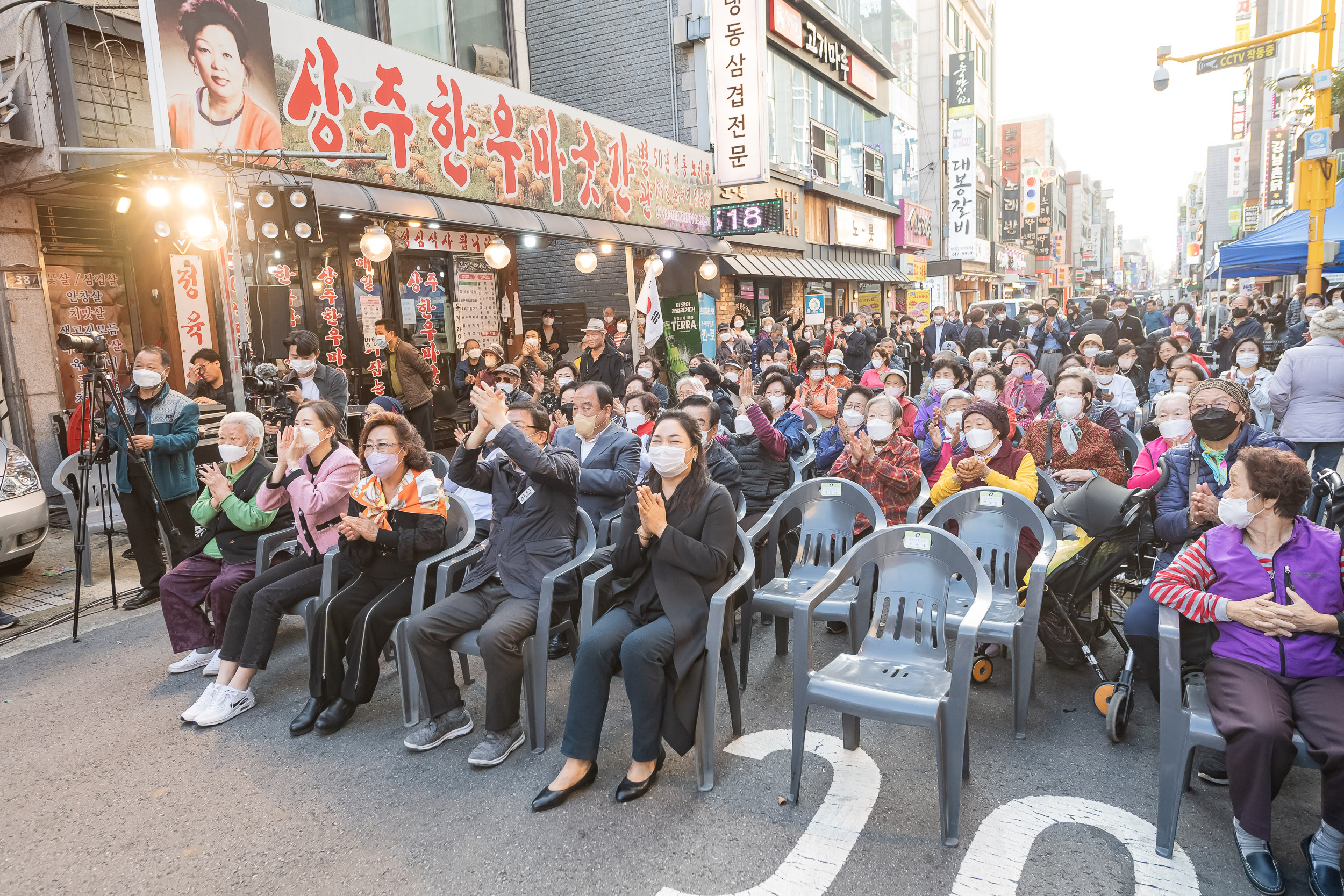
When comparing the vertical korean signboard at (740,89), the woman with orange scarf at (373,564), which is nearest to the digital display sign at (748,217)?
the vertical korean signboard at (740,89)

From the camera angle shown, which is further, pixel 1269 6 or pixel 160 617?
pixel 1269 6

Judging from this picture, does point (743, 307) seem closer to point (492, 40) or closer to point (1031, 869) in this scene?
point (492, 40)

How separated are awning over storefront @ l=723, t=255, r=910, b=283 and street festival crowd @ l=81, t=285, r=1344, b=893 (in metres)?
10.9

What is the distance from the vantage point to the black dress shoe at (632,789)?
348cm

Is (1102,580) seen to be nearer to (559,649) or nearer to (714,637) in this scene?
(714,637)

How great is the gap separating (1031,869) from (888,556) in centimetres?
151

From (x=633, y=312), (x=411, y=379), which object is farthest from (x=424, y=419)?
(x=633, y=312)

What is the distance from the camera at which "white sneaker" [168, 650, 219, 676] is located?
200 inches

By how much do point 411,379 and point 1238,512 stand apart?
29.7 feet

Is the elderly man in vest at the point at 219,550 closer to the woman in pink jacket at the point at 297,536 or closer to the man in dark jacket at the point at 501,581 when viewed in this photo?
the woman in pink jacket at the point at 297,536

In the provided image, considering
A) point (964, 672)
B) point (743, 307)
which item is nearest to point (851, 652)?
point (964, 672)

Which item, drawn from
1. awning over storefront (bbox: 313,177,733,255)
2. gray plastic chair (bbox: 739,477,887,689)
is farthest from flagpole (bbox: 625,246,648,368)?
gray plastic chair (bbox: 739,477,887,689)

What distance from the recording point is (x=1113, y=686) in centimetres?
397

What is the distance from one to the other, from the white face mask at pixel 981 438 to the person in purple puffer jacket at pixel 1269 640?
1639 mm
